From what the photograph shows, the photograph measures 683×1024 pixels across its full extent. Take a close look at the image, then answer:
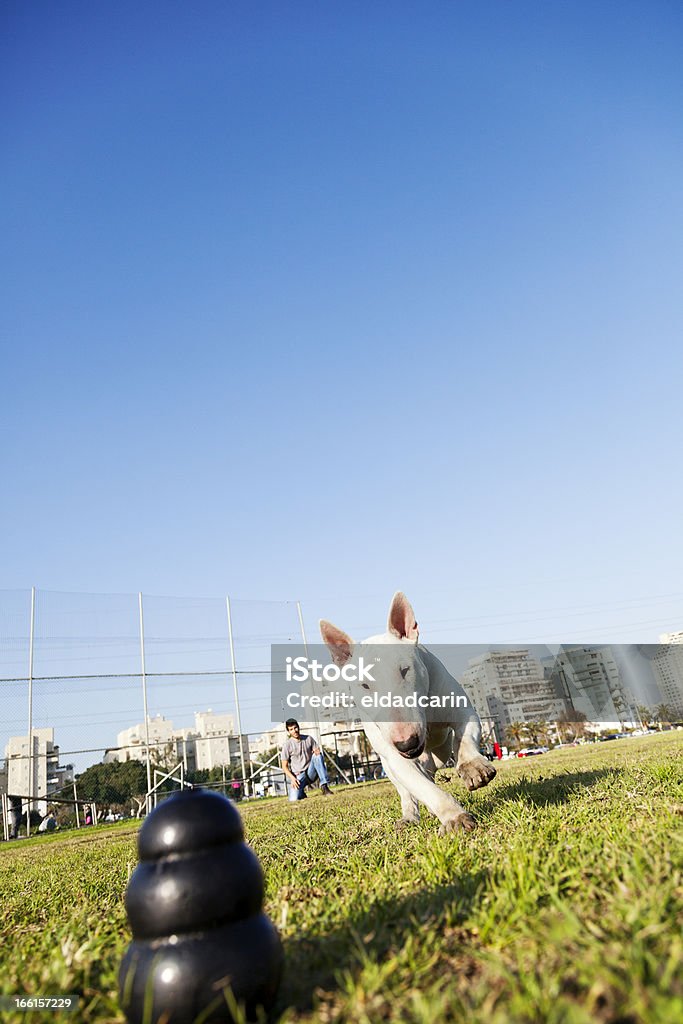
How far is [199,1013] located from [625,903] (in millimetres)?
1478

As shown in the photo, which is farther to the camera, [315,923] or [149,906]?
[315,923]

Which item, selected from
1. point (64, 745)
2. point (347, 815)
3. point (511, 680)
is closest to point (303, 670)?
point (64, 745)

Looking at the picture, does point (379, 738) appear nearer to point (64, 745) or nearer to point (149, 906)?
point (149, 906)

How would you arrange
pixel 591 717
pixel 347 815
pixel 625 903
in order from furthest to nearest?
pixel 591 717 → pixel 347 815 → pixel 625 903

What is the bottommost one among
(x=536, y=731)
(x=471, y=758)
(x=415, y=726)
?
(x=536, y=731)

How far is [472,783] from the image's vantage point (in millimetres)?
5461

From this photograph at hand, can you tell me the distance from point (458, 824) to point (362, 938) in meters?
2.34

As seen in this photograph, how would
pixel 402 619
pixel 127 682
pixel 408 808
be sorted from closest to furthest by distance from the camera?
pixel 408 808 < pixel 402 619 < pixel 127 682

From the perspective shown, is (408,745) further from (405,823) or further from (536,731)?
(536,731)

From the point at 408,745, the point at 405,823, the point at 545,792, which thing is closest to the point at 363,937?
the point at 408,745

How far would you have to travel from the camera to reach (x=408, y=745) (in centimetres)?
489

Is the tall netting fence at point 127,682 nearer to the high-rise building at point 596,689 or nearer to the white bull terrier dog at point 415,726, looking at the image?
the white bull terrier dog at point 415,726

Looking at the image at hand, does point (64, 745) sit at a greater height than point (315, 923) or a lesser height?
greater

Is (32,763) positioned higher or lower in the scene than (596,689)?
lower
